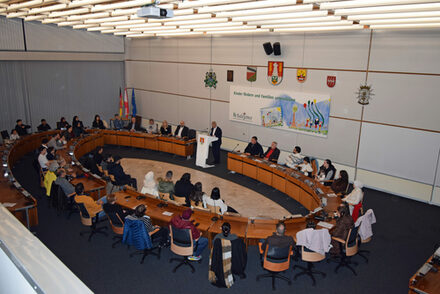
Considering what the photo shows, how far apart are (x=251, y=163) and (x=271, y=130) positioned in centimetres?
208

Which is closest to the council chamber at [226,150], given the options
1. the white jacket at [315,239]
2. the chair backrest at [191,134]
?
the white jacket at [315,239]

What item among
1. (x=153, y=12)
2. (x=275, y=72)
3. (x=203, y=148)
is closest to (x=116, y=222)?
(x=153, y=12)

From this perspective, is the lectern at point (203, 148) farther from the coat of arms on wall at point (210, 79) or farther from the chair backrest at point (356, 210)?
the chair backrest at point (356, 210)

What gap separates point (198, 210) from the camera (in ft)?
22.3

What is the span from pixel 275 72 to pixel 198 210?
21.7 ft

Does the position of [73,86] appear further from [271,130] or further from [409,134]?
[409,134]

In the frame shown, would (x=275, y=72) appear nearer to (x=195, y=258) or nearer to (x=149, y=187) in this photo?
(x=149, y=187)

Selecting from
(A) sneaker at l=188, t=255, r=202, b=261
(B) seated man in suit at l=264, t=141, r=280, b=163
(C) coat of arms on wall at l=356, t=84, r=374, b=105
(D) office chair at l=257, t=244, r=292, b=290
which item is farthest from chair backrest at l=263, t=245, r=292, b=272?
(C) coat of arms on wall at l=356, t=84, r=374, b=105

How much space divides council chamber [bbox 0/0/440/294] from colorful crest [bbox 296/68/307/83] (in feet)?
0.15

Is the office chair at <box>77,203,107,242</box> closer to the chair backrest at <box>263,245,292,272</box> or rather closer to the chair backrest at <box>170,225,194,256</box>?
the chair backrest at <box>170,225,194,256</box>

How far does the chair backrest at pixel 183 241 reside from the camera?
567 centimetres

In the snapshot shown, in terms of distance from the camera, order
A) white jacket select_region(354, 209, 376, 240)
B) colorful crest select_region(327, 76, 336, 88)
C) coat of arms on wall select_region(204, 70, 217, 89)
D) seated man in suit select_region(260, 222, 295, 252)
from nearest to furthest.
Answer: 1. seated man in suit select_region(260, 222, 295, 252)
2. white jacket select_region(354, 209, 376, 240)
3. colorful crest select_region(327, 76, 336, 88)
4. coat of arms on wall select_region(204, 70, 217, 89)

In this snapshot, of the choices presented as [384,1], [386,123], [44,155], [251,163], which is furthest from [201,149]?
[384,1]

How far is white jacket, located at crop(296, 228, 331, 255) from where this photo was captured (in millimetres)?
5570
